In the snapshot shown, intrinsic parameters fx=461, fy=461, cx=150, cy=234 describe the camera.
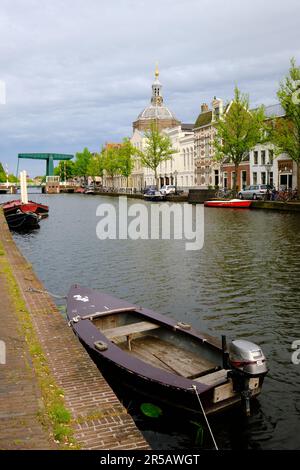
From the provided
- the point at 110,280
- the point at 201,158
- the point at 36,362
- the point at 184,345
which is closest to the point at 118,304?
the point at 184,345

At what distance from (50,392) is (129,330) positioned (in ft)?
9.53

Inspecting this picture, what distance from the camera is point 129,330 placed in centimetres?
952

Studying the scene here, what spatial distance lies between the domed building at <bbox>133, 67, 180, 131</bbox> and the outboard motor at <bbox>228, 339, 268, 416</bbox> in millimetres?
129077

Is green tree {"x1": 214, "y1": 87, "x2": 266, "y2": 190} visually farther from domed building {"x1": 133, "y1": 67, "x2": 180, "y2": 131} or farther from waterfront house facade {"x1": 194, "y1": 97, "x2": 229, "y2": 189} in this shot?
domed building {"x1": 133, "y1": 67, "x2": 180, "y2": 131}

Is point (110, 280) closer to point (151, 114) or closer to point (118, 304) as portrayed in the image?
point (118, 304)

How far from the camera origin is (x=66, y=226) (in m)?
39.1

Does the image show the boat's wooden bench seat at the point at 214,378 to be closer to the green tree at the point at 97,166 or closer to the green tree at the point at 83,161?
the green tree at the point at 97,166

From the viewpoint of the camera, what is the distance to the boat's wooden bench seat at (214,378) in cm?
720

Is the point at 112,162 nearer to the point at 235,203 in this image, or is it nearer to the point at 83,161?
the point at 83,161

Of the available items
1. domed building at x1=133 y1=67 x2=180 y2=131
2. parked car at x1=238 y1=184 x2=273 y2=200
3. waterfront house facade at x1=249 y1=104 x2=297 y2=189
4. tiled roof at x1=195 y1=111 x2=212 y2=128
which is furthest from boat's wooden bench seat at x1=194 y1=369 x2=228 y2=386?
domed building at x1=133 y1=67 x2=180 y2=131

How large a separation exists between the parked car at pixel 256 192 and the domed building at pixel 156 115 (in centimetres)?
8082

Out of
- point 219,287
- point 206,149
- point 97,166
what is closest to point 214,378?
point 219,287

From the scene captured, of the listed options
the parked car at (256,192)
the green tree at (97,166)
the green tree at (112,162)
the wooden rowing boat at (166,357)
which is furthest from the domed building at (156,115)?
the wooden rowing boat at (166,357)

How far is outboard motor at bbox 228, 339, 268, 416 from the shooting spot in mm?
7066
